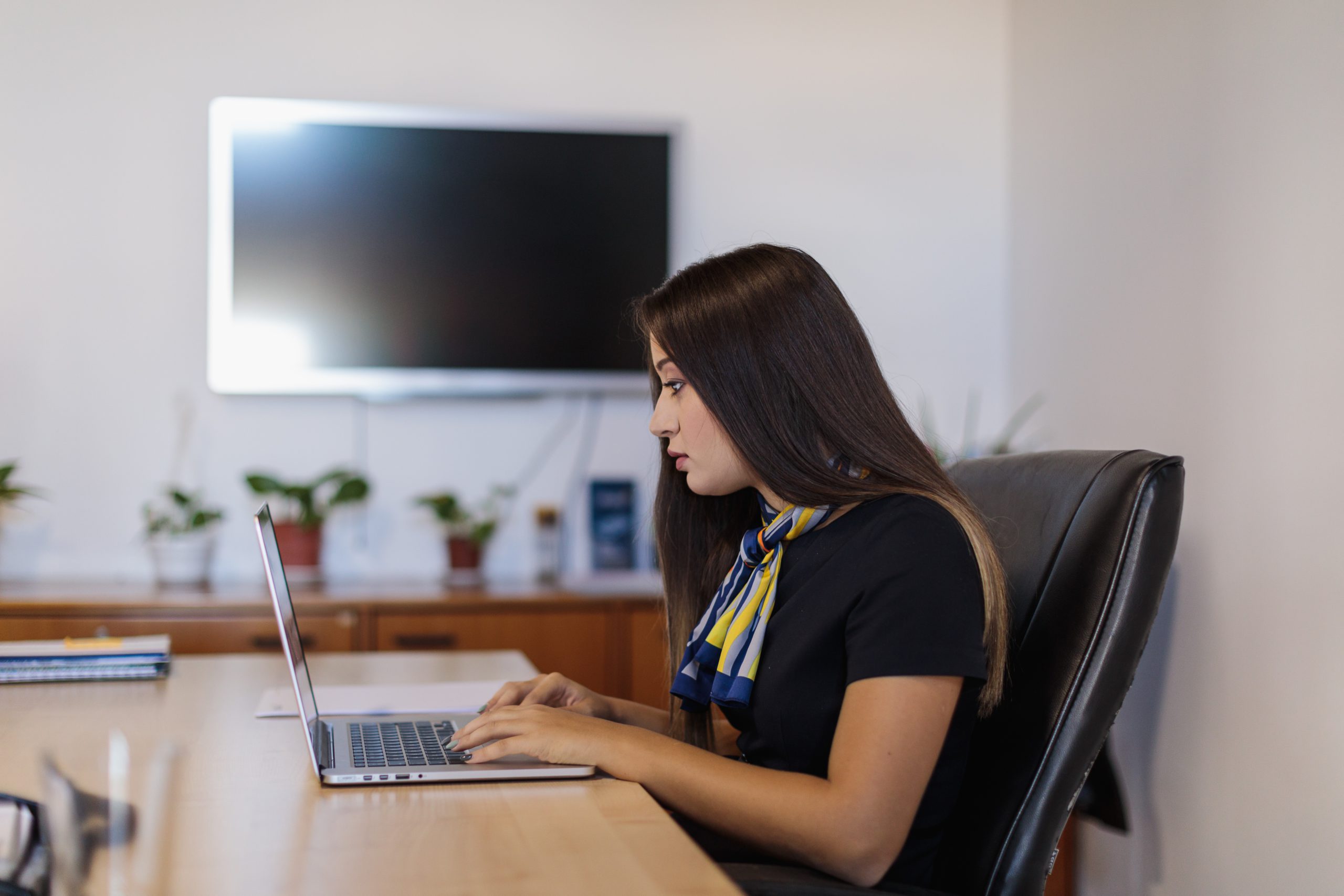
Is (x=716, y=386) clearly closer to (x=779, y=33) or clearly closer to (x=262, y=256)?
(x=262, y=256)

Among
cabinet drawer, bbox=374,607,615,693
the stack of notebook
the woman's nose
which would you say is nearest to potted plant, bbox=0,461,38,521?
cabinet drawer, bbox=374,607,615,693

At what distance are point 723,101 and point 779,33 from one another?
27 cm

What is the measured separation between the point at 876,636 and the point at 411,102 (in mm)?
2550

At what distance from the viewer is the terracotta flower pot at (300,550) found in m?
2.96

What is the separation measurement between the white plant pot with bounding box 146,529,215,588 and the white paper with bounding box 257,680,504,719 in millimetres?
1393

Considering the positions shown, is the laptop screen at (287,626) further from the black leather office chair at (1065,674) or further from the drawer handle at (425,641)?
the drawer handle at (425,641)

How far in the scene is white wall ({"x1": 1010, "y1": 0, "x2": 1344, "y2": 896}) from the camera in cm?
195

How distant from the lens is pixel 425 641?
8.86 ft

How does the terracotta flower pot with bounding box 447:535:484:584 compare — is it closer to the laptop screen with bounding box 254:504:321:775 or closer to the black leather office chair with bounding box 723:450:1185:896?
the laptop screen with bounding box 254:504:321:775

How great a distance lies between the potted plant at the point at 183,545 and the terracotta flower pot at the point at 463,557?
1.95 ft

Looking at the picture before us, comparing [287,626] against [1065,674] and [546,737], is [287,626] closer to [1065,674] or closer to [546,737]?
[546,737]

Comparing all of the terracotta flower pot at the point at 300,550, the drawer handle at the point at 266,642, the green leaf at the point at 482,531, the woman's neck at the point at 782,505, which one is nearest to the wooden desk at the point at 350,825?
the woman's neck at the point at 782,505

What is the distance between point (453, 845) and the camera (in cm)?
88

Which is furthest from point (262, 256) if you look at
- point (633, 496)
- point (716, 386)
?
point (716, 386)
